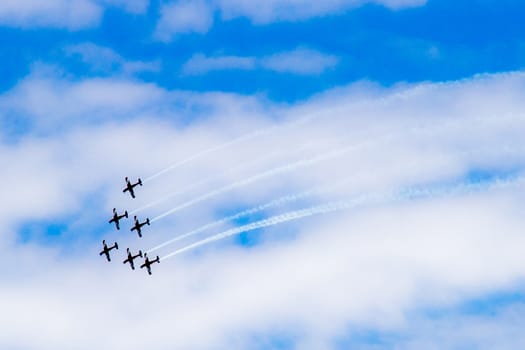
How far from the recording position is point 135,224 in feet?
487

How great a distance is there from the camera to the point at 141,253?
14975 cm

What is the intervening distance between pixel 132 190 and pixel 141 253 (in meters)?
6.84

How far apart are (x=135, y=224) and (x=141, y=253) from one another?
11.4ft

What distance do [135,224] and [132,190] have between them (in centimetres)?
369

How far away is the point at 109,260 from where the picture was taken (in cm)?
15200

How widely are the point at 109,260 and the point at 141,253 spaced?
4.39 meters

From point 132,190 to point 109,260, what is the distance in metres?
8.61

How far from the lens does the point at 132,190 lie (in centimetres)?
14912

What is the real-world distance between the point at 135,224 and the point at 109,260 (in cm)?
628
